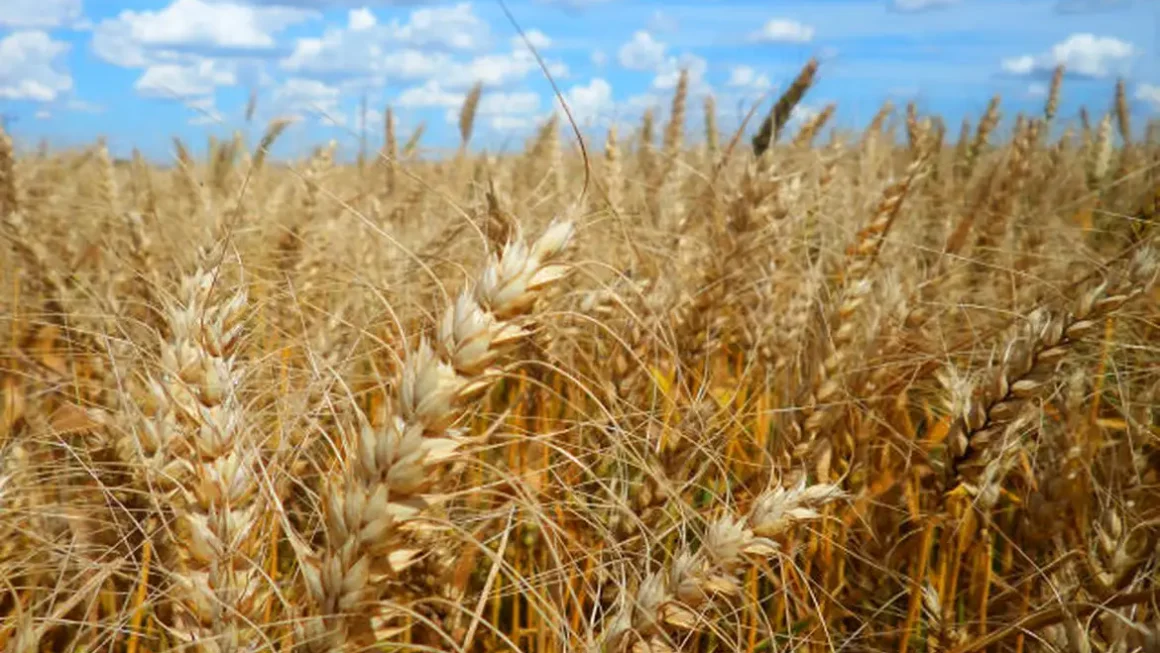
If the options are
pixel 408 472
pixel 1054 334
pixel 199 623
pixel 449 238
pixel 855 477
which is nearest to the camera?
pixel 408 472

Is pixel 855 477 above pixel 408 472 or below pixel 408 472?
below

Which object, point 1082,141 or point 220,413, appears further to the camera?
point 1082,141

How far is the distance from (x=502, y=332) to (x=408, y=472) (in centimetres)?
13

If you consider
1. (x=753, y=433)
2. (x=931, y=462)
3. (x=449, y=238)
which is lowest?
(x=753, y=433)

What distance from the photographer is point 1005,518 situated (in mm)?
1826

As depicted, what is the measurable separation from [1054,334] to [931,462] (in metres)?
0.24

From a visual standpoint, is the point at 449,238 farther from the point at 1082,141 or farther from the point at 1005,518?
the point at 1082,141

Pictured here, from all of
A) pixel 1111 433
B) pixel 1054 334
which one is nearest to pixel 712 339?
pixel 1054 334

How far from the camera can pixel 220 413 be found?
0.82 m

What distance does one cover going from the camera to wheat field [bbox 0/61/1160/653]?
803mm

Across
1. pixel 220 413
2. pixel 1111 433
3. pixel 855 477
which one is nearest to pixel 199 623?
pixel 220 413

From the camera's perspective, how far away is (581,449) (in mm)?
1351

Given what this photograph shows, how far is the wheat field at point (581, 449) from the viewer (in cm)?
80

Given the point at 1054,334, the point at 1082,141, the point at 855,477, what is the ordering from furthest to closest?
Answer: 1. the point at 1082,141
2. the point at 855,477
3. the point at 1054,334
